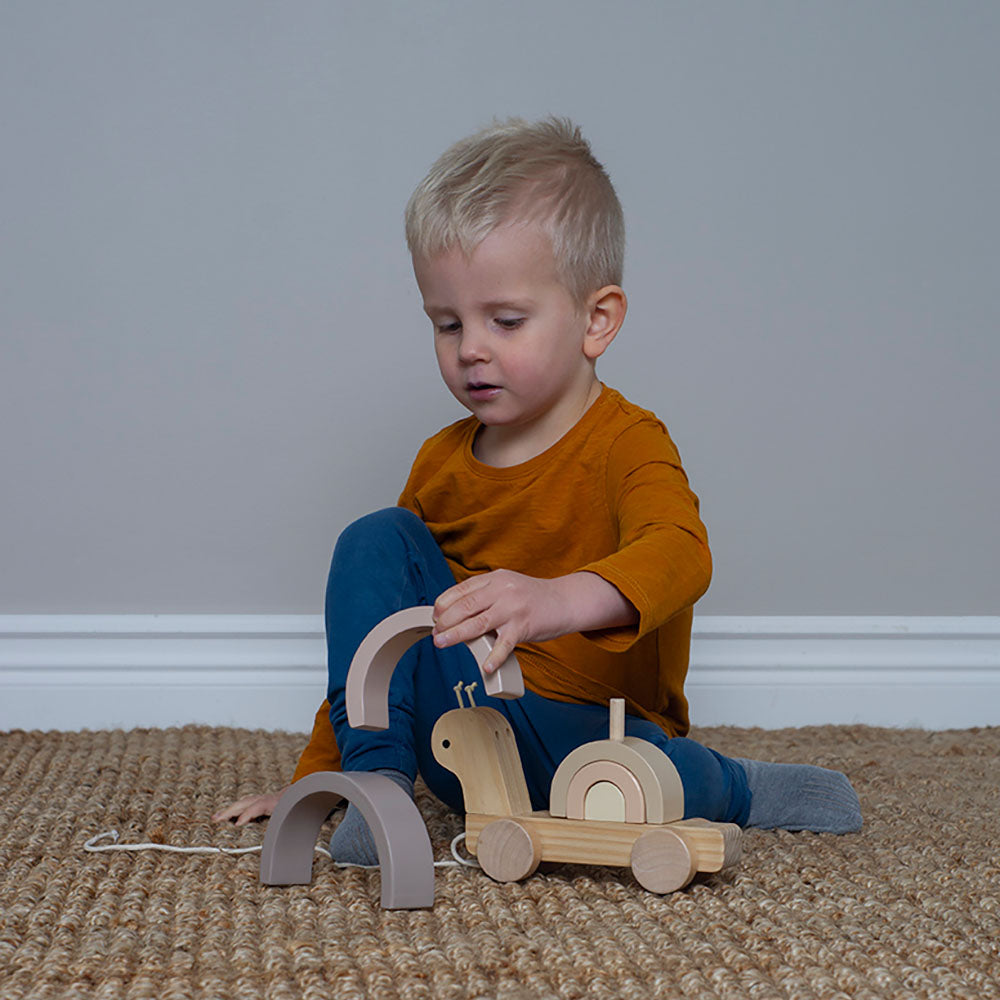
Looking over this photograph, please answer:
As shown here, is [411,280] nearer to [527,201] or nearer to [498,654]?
[527,201]

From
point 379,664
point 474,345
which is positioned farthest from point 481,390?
point 379,664

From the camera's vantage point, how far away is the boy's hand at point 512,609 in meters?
0.63

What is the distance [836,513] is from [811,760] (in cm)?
37

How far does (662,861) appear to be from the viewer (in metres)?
0.67

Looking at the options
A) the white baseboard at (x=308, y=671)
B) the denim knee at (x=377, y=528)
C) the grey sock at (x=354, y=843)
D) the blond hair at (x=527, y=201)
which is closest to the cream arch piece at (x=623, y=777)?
the grey sock at (x=354, y=843)

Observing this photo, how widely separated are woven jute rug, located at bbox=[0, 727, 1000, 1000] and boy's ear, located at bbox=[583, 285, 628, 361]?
39cm

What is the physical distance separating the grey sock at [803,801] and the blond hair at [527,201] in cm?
40

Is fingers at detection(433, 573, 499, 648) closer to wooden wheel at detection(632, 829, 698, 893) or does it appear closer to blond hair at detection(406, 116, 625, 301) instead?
wooden wheel at detection(632, 829, 698, 893)

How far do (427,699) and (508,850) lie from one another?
0.19 m

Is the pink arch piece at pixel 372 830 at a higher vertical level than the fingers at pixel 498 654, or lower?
lower

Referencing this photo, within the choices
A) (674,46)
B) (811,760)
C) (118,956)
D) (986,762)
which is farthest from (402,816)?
(674,46)

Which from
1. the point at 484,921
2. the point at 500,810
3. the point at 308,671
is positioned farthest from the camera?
the point at 308,671

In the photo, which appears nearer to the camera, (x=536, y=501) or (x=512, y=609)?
(x=512, y=609)

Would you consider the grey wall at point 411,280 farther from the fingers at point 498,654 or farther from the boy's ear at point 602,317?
the fingers at point 498,654
